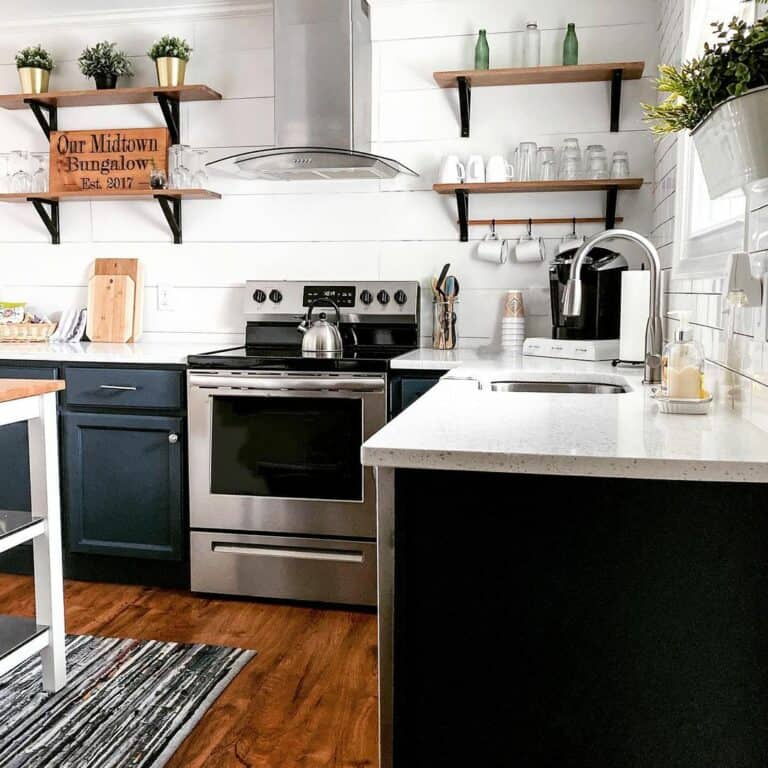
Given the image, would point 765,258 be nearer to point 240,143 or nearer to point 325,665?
point 325,665

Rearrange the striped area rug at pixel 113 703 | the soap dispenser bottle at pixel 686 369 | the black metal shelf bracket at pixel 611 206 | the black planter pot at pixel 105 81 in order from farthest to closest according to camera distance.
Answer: the black planter pot at pixel 105 81
the black metal shelf bracket at pixel 611 206
the striped area rug at pixel 113 703
the soap dispenser bottle at pixel 686 369

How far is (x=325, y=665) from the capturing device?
97.8 inches

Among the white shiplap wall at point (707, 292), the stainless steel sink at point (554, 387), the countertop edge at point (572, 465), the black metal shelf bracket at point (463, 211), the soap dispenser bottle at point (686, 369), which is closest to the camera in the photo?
the countertop edge at point (572, 465)

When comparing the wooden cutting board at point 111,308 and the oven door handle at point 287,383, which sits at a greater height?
the wooden cutting board at point 111,308

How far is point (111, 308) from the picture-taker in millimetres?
3625

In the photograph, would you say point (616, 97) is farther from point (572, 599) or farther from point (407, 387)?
point (572, 599)

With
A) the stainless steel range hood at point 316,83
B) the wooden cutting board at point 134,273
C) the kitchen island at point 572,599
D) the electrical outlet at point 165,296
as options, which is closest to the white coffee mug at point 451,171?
the stainless steel range hood at point 316,83

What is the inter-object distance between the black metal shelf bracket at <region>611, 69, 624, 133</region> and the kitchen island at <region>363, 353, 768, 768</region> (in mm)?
2180

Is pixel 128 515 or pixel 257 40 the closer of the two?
pixel 128 515

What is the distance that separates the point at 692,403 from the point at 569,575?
53cm

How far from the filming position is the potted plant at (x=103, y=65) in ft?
11.4

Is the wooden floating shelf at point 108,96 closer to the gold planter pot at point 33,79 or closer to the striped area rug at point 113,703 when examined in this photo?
the gold planter pot at point 33,79

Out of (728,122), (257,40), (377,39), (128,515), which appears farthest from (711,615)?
(257,40)

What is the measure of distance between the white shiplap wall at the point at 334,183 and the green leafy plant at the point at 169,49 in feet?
0.45
